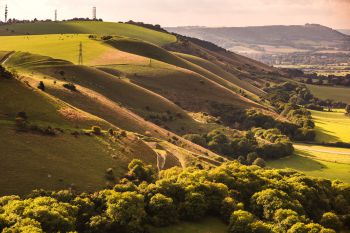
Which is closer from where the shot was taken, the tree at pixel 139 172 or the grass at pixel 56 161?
the grass at pixel 56 161

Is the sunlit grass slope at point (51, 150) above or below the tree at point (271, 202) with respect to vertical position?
above

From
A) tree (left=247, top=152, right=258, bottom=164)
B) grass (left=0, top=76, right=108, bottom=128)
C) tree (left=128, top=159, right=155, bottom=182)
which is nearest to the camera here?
tree (left=128, top=159, right=155, bottom=182)

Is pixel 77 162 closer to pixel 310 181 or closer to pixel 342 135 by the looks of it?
pixel 310 181

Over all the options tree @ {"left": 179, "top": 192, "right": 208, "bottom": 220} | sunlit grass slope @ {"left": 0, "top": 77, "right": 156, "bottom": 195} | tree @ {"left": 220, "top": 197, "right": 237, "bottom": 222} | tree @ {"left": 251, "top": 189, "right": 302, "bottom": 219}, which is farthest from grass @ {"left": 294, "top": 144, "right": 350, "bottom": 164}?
tree @ {"left": 179, "top": 192, "right": 208, "bottom": 220}

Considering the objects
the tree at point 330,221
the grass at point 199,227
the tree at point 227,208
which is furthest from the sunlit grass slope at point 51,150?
the tree at point 330,221

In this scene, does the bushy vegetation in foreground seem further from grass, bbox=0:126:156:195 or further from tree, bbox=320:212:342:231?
grass, bbox=0:126:156:195

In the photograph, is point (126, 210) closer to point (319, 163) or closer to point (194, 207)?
point (194, 207)

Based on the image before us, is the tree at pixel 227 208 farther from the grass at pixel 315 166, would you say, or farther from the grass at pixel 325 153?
the grass at pixel 325 153
